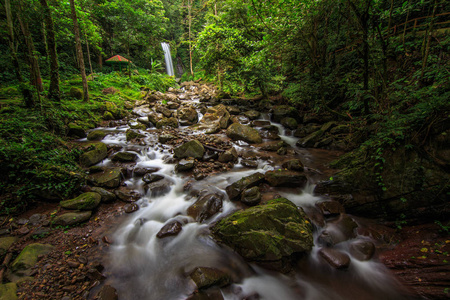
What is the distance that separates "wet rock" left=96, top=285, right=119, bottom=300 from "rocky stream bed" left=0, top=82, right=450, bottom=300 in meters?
0.01

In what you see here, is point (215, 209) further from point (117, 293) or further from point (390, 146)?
point (390, 146)

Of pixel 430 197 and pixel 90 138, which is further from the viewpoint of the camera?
pixel 90 138

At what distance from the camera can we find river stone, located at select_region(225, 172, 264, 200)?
4684mm

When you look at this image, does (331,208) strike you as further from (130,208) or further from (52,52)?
(52,52)

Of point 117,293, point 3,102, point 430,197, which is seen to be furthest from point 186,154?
point 3,102

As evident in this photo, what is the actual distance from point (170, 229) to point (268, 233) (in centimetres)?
216

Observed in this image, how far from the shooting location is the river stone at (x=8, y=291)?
230 centimetres

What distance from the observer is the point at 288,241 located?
320 cm

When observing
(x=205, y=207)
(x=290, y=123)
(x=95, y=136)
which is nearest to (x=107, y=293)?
(x=205, y=207)

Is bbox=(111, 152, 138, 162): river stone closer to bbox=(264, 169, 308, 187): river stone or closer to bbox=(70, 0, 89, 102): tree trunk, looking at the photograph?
bbox=(264, 169, 308, 187): river stone

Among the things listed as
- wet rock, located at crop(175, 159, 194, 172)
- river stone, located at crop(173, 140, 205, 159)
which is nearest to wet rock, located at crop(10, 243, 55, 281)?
wet rock, located at crop(175, 159, 194, 172)

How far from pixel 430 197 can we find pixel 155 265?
5.26 m

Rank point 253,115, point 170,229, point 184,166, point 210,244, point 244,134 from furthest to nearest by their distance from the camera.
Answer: point 253,115, point 244,134, point 184,166, point 170,229, point 210,244

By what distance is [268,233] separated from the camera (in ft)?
10.6
